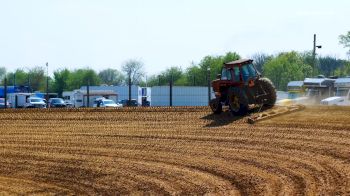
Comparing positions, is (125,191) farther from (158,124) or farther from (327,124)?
(158,124)

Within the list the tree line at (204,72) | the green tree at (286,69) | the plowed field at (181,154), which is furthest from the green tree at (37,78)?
the plowed field at (181,154)

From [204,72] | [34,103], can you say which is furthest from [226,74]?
[204,72]

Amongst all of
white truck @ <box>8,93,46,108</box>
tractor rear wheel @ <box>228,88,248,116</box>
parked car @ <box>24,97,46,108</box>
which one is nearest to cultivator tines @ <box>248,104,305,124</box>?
tractor rear wheel @ <box>228,88,248,116</box>

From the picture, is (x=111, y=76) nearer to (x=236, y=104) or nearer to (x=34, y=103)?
(x=34, y=103)

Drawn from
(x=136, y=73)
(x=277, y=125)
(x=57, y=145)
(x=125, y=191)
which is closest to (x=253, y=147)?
(x=277, y=125)

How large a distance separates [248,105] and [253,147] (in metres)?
6.49

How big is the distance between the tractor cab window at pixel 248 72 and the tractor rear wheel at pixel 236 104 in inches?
38.6

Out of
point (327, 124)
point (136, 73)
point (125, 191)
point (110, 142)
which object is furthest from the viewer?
point (136, 73)

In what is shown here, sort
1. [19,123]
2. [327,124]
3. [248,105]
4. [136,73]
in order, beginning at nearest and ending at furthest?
[327,124] → [248,105] → [19,123] → [136,73]

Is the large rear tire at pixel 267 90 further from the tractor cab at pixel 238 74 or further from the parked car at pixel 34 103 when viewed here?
the parked car at pixel 34 103

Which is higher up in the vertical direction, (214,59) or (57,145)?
(214,59)

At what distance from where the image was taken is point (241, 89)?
83.9 feet

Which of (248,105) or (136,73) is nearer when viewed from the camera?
(248,105)

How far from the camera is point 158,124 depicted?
25.9m
